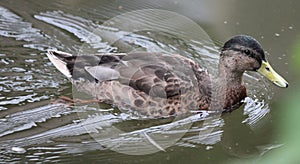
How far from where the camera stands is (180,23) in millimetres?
7199

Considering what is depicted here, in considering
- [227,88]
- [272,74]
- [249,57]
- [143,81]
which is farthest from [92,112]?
[272,74]

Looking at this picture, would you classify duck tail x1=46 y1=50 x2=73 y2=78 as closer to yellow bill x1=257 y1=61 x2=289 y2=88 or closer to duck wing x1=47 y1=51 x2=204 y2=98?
duck wing x1=47 y1=51 x2=204 y2=98

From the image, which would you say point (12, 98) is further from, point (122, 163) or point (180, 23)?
point (180, 23)

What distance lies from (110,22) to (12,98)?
218 centimetres

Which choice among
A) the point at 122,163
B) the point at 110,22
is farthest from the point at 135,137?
the point at 110,22

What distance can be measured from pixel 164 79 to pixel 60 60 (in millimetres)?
1174

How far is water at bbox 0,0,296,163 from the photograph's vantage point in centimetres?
468

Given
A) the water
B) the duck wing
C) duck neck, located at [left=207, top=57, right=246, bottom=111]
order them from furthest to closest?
1. duck neck, located at [left=207, top=57, right=246, bottom=111]
2. the duck wing
3. the water

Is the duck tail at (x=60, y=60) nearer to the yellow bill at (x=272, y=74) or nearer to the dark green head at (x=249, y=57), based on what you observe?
the dark green head at (x=249, y=57)

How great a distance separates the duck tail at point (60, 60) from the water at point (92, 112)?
0.49ft

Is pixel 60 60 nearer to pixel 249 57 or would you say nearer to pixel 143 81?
pixel 143 81

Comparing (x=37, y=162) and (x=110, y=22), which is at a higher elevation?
(x=110, y=22)

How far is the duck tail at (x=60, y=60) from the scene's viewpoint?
5.62 metres

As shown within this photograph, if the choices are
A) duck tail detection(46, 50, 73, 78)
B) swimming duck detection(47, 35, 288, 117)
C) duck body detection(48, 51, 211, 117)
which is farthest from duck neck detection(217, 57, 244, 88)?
duck tail detection(46, 50, 73, 78)
